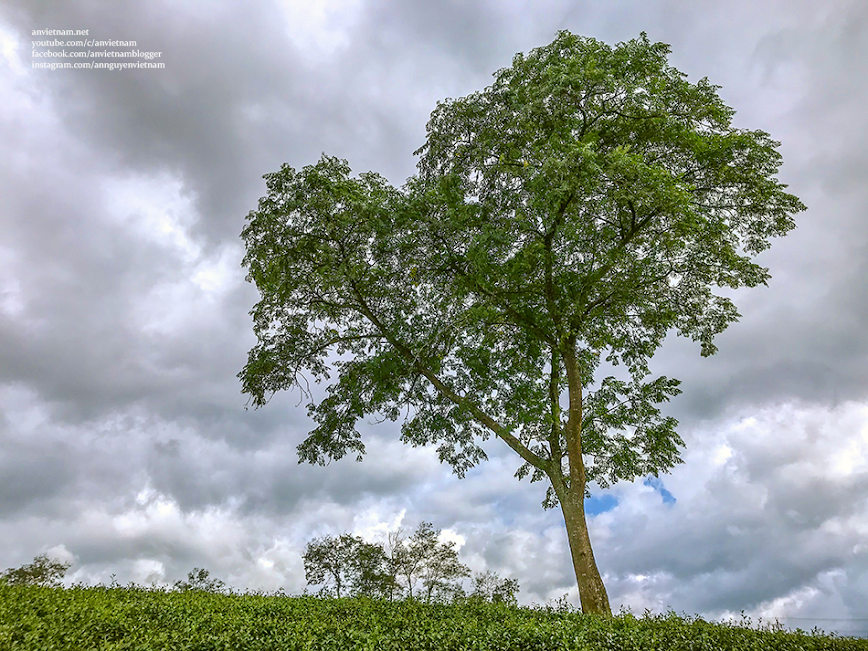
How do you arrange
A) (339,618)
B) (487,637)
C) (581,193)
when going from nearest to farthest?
(487,637) < (339,618) < (581,193)

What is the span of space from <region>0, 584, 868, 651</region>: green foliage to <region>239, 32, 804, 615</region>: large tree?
410 centimetres

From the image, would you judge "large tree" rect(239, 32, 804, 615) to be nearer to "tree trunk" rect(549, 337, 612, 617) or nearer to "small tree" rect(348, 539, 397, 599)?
"tree trunk" rect(549, 337, 612, 617)

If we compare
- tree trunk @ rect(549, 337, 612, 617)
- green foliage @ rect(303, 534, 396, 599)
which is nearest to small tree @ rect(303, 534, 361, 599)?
green foliage @ rect(303, 534, 396, 599)

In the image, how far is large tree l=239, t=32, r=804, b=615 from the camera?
46.5 ft

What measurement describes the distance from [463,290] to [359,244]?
11.2ft

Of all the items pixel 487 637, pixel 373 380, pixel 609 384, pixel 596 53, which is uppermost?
pixel 596 53

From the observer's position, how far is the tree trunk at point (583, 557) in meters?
13.2

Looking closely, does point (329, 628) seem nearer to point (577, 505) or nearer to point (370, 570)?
point (577, 505)

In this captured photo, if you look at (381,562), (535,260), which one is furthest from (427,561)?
(535,260)

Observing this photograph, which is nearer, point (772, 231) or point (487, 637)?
point (487, 637)

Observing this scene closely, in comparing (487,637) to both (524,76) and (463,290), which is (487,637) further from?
(524,76)

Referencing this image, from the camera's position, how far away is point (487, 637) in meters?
8.40

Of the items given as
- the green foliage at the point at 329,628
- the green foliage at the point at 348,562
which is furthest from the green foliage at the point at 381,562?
the green foliage at the point at 329,628

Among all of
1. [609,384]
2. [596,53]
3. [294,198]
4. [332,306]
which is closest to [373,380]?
[332,306]
